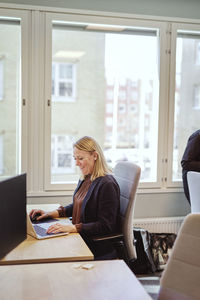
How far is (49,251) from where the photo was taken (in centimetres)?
185

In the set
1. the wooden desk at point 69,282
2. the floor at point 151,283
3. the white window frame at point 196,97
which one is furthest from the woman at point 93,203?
the white window frame at point 196,97

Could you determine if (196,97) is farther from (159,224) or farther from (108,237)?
(108,237)

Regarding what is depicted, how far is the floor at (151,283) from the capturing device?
3055mm

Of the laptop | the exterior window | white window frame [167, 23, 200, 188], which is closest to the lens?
the laptop

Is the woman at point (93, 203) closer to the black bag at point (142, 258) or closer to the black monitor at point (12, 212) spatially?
the black monitor at point (12, 212)

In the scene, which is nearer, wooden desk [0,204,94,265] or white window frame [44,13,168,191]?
wooden desk [0,204,94,265]

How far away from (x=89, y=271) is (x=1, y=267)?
0.37m

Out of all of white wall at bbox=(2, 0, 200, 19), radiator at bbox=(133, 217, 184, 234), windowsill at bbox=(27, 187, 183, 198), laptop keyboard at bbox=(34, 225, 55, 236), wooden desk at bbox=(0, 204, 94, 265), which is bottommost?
radiator at bbox=(133, 217, 184, 234)

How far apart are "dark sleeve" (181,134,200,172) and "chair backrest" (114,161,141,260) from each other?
3.45ft

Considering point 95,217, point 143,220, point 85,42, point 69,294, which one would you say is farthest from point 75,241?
point 85,42

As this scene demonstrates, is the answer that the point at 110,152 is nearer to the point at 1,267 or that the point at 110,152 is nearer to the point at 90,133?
the point at 90,133

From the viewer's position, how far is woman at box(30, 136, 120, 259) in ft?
7.57

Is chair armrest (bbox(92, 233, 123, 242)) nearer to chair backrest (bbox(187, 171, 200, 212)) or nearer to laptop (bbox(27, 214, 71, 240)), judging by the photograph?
laptop (bbox(27, 214, 71, 240))

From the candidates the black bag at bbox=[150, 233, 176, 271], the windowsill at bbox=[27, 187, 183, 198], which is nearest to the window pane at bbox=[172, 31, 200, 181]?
the windowsill at bbox=[27, 187, 183, 198]
